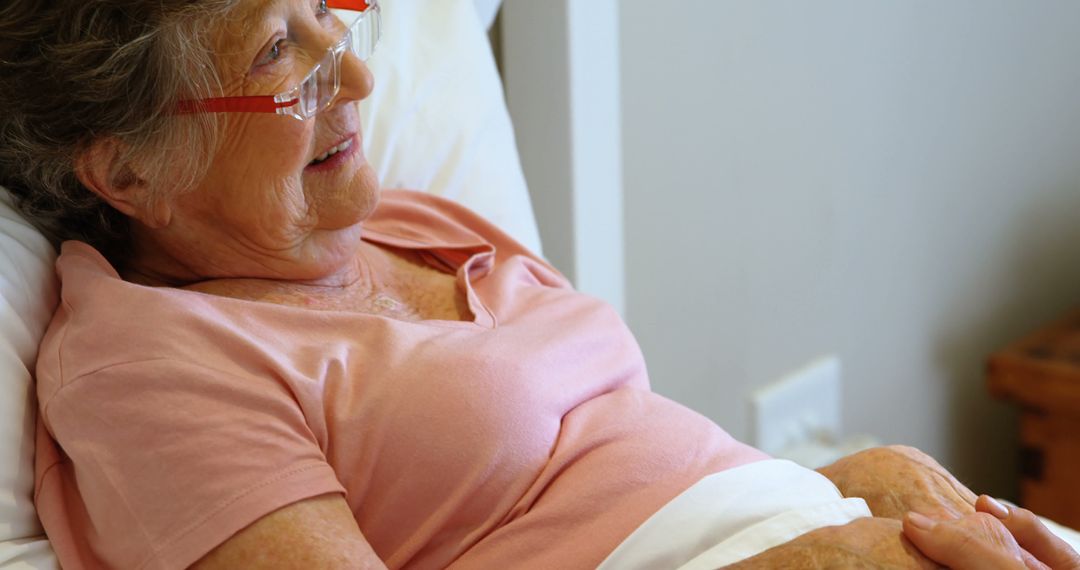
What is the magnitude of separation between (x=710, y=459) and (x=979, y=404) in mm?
1635

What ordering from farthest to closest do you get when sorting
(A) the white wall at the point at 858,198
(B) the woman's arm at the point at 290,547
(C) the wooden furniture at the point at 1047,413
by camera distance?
(C) the wooden furniture at the point at 1047,413 < (A) the white wall at the point at 858,198 < (B) the woman's arm at the point at 290,547

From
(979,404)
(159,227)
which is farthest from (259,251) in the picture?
(979,404)

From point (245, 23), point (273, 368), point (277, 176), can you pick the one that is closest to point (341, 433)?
point (273, 368)

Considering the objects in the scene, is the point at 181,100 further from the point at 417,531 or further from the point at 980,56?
the point at 980,56

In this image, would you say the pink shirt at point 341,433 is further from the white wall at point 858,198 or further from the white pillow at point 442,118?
the white wall at point 858,198

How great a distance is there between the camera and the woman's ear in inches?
39.0

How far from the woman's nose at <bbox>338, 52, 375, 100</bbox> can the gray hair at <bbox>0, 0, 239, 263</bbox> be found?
0.11m

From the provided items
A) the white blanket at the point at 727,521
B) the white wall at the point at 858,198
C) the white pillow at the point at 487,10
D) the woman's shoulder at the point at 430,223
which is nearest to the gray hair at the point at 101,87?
the woman's shoulder at the point at 430,223

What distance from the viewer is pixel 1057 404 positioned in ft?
6.72

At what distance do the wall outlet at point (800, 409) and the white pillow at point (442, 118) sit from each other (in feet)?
2.60

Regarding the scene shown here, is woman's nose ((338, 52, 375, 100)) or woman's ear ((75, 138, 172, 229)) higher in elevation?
woman's nose ((338, 52, 375, 100))

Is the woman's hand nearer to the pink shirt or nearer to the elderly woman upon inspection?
the elderly woman

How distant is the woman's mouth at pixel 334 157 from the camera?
3.49 ft

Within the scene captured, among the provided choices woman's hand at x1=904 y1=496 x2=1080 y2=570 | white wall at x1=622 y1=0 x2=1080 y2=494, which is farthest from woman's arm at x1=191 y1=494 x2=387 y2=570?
white wall at x1=622 y1=0 x2=1080 y2=494
